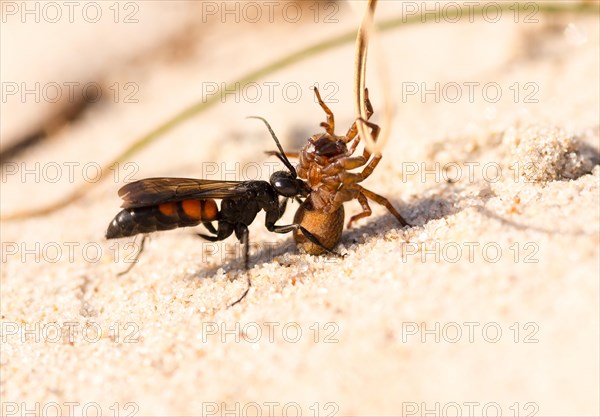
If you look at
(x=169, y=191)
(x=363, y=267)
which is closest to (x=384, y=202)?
(x=363, y=267)

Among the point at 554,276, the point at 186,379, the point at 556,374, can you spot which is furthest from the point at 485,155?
the point at 186,379

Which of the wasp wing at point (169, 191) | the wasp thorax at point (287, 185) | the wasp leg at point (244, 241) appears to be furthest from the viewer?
the wasp thorax at point (287, 185)

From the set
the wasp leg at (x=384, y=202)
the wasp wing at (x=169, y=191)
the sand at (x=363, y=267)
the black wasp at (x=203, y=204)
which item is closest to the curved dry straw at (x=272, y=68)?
the sand at (x=363, y=267)

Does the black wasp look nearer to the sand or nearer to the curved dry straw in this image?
the sand

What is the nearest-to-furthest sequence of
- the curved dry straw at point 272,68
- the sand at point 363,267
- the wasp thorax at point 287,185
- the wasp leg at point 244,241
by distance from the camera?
the sand at point 363,267
the wasp leg at point 244,241
the wasp thorax at point 287,185
the curved dry straw at point 272,68

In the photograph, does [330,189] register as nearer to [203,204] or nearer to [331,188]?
[331,188]

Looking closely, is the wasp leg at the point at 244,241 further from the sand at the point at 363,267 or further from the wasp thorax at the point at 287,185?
the wasp thorax at the point at 287,185

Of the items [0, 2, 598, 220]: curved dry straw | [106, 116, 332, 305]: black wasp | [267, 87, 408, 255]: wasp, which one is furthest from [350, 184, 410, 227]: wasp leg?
[0, 2, 598, 220]: curved dry straw

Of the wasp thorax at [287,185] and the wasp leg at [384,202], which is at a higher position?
the wasp thorax at [287,185]
